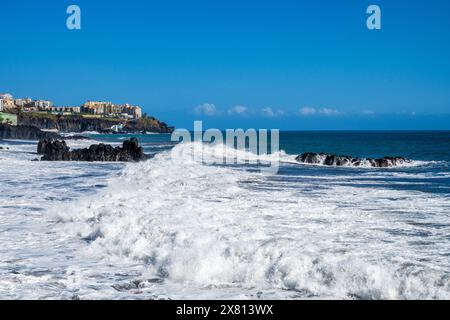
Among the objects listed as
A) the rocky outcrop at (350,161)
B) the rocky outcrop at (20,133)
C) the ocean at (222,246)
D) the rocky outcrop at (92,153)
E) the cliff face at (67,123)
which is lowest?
the ocean at (222,246)

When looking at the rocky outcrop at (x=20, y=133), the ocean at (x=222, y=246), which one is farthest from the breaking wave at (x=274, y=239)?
the rocky outcrop at (x=20, y=133)

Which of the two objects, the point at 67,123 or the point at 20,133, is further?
the point at 67,123

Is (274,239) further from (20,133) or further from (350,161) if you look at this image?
(20,133)

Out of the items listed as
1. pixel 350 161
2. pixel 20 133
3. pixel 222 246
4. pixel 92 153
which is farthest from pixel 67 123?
pixel 222 246

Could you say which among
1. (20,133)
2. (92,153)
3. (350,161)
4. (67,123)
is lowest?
(350,161)

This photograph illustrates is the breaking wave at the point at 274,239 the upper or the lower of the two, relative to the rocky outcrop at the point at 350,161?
lower

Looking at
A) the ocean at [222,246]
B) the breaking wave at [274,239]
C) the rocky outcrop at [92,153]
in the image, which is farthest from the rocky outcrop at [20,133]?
the breaking wave at [274,239]

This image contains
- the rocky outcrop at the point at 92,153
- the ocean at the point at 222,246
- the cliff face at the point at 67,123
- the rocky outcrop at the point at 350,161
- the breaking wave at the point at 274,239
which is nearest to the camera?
the ocean at the point at 222,246

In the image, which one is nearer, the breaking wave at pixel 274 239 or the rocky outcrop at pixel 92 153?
the breaking wave at pixel 274 239

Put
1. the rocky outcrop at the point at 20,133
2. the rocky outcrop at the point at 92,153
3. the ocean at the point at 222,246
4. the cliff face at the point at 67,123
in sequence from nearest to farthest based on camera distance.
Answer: the ocean at the point at 222,246 → the rocky outcrop at the point at 92,153 → the rocky outcrop at the point at 20,133 → the cliff face at the point at 67,123

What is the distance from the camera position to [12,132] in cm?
8725

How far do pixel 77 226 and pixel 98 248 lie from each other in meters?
1.73

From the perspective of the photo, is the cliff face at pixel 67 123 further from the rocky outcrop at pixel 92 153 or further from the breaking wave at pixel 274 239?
the breaking wave at pixel 274 239

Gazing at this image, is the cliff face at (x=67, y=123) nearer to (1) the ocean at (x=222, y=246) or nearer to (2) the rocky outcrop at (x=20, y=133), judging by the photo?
(2) the rocky outcrop at (x=20, y=133)
